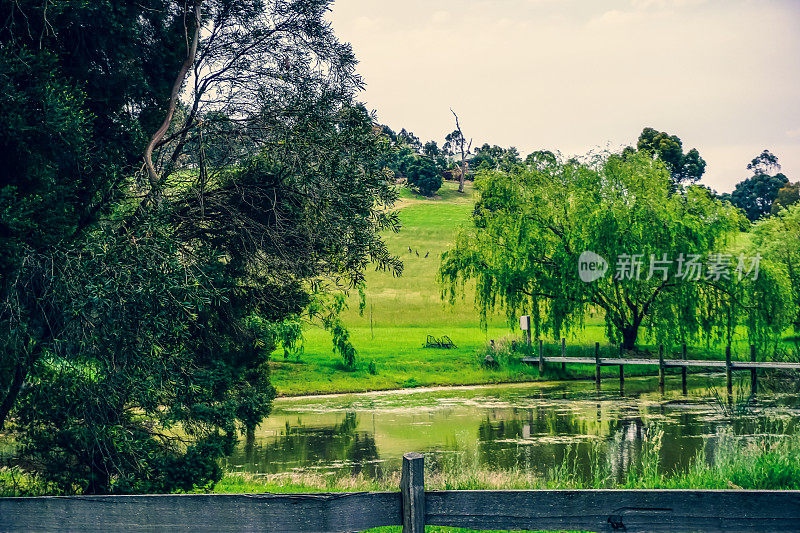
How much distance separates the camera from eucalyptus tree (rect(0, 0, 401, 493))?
351 inches

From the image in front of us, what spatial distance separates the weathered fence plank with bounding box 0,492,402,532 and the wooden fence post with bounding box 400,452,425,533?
137 mm

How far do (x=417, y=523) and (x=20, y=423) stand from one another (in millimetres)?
7532

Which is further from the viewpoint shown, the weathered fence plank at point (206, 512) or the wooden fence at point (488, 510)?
the weathered fence plank at point (206, 512)

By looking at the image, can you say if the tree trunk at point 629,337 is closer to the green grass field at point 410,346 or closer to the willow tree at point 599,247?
the willow tree at point 599,247

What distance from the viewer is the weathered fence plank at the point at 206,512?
4703mm

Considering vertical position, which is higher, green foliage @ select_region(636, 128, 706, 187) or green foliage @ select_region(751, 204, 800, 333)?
green foliage @ select_region(636, 128, 706, 187)

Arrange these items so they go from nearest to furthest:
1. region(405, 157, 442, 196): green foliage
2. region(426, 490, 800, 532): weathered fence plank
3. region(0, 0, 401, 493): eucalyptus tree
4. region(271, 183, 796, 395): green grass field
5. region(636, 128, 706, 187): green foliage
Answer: region(426, 490, 800, 532): weathered fence plank < region(0, 0, 401, 493): eucalyptus tree < region(271, 183, 796, 395): green grass field < region(636, 128, 706, 187): green foliage < region(405, 157, 442, 196): green foliage

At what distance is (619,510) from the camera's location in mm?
4629

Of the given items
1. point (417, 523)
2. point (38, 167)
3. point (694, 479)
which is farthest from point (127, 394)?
point (694, 479)

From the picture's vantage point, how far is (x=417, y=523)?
15.1ft

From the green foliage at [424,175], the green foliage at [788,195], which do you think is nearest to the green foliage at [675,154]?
the green foliage at [788,195]

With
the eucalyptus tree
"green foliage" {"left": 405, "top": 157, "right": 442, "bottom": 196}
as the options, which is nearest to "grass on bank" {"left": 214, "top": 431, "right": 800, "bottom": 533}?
the eucalyptus tree

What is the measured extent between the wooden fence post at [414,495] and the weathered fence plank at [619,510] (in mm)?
79

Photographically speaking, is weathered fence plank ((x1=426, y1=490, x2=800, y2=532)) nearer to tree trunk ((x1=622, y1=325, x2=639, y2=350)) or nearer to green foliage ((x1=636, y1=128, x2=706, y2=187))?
tree trunk ((x1=622, y1=325, x2=639, y2=350))
